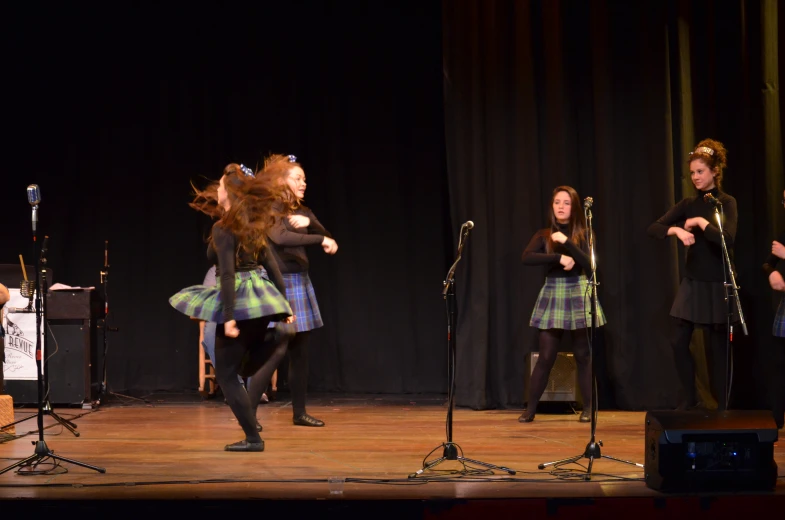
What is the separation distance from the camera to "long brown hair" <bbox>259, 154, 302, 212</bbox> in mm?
4828

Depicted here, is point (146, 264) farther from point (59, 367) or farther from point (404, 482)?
point (404, 482)

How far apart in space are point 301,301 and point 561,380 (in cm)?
213

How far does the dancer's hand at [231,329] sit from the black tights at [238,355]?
0.05 m

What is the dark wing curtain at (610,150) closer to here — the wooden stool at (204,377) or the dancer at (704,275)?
the dancer at (704,275)

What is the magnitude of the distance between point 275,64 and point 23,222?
107 inches

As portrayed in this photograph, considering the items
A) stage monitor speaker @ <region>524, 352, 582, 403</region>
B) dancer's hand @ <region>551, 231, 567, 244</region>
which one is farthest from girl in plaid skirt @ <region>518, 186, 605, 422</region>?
stage monitor speaker @ <region>524, 352, 582, 403</region>

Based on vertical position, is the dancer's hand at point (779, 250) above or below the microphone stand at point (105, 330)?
above

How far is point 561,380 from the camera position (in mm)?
6535

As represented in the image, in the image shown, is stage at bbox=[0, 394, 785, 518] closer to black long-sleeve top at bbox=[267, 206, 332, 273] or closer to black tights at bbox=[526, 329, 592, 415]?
black tights at bbox=[526, 329, 592, 415]

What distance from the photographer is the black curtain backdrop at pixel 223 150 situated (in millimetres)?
7496

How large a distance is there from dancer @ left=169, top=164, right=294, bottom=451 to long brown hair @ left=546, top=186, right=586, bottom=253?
2.19 metres

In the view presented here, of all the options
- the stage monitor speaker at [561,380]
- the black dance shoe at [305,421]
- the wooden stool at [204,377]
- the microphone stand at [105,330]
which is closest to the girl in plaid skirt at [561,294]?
the stage monitor speaker at [561,380]

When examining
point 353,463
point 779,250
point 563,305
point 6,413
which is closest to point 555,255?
point 563,305

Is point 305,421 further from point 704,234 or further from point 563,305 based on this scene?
point 704,234
